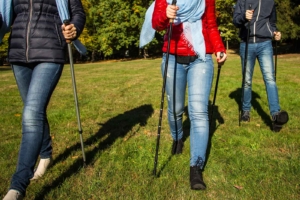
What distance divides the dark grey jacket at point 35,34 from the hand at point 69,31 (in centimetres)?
11

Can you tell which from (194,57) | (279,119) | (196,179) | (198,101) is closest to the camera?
(196,179)

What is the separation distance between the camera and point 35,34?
306 cm

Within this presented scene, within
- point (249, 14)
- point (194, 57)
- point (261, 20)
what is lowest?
point (194, 57)

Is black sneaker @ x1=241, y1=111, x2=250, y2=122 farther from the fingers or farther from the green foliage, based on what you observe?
the green foliage

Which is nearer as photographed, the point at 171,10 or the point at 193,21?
the point at 171,10

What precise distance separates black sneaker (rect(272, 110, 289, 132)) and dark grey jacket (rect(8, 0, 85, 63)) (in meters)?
3.62

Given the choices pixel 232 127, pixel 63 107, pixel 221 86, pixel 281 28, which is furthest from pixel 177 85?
pixel 281 28

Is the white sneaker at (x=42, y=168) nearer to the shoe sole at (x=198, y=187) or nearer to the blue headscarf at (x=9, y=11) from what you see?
the blue headscarf at (x=9, y=11)

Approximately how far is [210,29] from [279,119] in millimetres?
2280

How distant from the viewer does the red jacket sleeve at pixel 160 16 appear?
3332 mm

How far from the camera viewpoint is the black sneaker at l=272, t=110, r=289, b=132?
4857 mm

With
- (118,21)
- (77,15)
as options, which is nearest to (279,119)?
(77,15)

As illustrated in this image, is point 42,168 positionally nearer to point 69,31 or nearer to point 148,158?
point 148,158

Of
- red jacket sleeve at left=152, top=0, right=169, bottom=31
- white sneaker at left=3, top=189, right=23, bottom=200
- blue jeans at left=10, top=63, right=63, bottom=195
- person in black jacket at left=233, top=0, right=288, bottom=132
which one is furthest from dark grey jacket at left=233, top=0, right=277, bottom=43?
white sneaker at left=3, top=189, right=23, bottom=200
